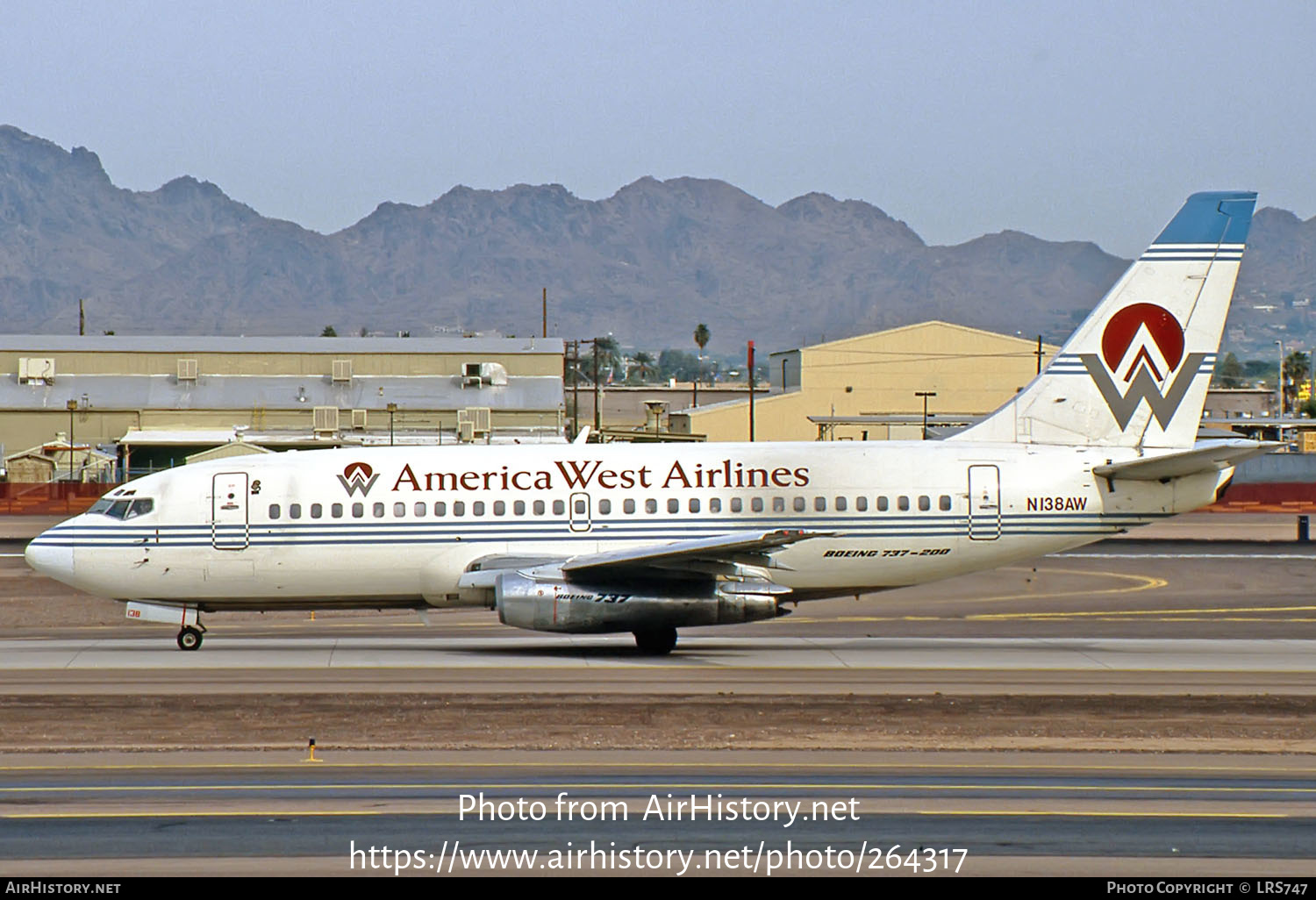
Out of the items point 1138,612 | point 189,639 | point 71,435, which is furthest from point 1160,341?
point 71,435

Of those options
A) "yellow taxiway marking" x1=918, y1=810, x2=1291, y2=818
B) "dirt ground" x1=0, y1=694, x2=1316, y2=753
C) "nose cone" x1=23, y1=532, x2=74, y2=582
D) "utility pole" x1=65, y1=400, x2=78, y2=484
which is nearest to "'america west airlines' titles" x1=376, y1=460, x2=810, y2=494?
"nose cone" x1=23, y1=532, x2=74, y2=582

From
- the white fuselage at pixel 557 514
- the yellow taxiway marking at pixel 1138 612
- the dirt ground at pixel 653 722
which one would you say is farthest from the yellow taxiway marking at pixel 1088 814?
the yellow taxiway marking at pixel 1138 612

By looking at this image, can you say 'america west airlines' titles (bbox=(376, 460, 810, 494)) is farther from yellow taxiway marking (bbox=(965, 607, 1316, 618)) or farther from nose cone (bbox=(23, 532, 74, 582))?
yellow taxiway marking (bbox=(965, 607, 1316, 618))

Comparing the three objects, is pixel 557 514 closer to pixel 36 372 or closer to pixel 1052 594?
A: pixel 1052 594

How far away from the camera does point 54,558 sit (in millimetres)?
28000

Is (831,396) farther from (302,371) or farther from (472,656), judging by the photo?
(472,656)

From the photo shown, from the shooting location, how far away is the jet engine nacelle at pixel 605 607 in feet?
87.4

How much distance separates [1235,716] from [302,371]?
285ft

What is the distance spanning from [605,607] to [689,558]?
5.81 feet

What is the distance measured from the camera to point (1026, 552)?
29062mm

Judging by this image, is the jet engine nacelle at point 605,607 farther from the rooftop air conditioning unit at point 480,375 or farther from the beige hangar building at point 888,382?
the beige hangar building at point 888,382

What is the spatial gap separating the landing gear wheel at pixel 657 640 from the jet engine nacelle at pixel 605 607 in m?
0.80
